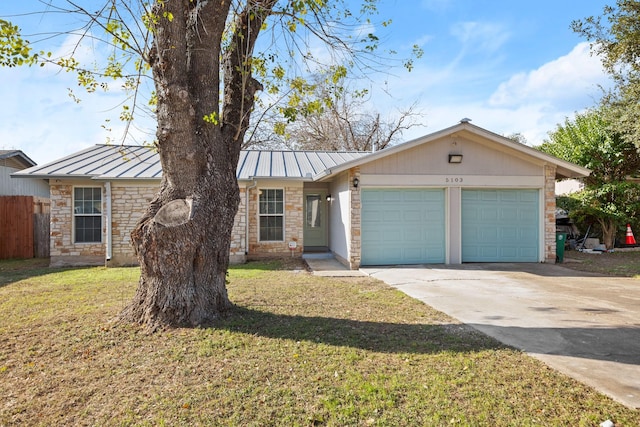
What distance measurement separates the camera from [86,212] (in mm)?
11148

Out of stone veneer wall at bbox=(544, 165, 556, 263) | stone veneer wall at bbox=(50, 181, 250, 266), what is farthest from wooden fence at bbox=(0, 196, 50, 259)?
stone veneer wall at bbox=(544, 165, 556, 263)

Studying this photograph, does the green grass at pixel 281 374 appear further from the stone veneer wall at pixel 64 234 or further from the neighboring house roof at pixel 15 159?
the neighboring house roof at pixel 15 159

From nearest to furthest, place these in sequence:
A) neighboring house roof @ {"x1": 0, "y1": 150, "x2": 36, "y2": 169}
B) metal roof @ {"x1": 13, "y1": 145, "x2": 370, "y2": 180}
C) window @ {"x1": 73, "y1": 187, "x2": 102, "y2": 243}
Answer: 1. metal roof @ {"x1": 13, "y1": 145, "x2": 370, "y2": 180}
2. window @ {"x1": 73, "y1": 187, "x2": 102, "y2": 243}
3. neighboring house roof @ {"x1": 0, "y1": 150, "x2": 36, "y2": 169}

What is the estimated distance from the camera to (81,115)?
21.6 feet

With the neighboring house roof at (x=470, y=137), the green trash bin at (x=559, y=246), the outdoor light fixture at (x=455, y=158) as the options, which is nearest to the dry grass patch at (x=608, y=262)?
the green trash bin at (x=559, y=246)

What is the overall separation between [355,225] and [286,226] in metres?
2.87

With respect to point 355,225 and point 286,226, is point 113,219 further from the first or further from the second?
point 355,225

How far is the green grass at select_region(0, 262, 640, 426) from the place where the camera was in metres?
2.79

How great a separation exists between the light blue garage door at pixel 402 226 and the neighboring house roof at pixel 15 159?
17.3 metres

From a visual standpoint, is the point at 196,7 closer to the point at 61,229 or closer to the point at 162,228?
the point at 162,228

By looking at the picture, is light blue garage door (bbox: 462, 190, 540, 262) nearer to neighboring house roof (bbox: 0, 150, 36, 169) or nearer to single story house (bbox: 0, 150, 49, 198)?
single story house (bbox: 0, 150, 49, 198)

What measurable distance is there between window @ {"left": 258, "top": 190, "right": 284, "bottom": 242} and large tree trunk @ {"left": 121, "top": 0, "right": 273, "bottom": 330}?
663cm

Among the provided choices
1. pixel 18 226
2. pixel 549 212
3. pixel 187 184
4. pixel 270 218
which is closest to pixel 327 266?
pixel 270 218

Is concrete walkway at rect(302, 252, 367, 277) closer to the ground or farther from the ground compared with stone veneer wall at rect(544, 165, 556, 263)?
closer to the ground
